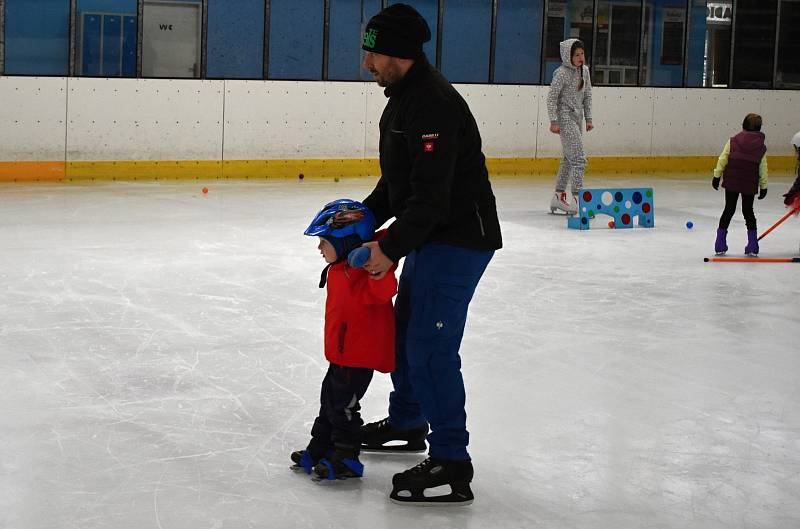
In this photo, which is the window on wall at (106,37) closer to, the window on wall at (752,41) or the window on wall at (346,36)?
the window on wall at (346,36)

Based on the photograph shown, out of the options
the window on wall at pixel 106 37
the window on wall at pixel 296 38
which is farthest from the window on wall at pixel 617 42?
the window on wall at pixel 106 37

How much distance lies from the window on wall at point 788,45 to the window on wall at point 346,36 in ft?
21.6

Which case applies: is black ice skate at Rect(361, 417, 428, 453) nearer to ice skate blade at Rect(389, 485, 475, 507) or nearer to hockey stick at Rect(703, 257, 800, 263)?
ice skate blade at Rect(389, 485, 475, 507)

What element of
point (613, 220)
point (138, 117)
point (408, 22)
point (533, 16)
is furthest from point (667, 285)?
point (533, 16)

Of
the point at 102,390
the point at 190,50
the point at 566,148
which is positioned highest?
the point at 190,50

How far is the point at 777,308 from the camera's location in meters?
7.27

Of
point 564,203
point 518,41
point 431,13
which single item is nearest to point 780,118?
point 518,41

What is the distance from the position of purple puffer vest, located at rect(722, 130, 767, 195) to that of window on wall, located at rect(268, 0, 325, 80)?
7587 mm

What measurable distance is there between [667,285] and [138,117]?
8046mm

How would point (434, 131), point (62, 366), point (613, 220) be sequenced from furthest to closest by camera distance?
point (613, 220) → point (62, 366) → point (434, 131)

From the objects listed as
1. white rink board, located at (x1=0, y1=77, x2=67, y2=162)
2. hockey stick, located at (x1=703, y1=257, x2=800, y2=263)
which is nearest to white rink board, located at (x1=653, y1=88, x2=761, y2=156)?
white rink board, located at (x1=0, y1=77, x2=67, y2=162)

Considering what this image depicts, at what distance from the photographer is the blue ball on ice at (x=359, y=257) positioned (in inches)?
145

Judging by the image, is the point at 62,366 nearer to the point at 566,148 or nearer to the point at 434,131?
the point at 434,131

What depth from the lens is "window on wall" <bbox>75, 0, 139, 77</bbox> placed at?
14.2 m
